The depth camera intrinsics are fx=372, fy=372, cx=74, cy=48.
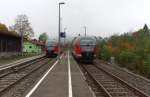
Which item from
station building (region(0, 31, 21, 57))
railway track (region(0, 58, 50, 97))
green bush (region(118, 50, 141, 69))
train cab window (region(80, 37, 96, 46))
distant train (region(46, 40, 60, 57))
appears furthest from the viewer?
distant train (region(46, 40, 60, 57))

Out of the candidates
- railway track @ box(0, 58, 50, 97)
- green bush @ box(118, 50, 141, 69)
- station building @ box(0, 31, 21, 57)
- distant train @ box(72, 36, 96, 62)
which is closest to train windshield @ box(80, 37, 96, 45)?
distant train @ box(72, 36, 96, 62)

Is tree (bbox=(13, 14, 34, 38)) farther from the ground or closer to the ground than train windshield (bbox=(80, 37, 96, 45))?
farther from the ground

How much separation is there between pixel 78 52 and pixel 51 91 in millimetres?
Answer: 26331

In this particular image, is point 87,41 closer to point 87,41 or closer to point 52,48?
point 87,41

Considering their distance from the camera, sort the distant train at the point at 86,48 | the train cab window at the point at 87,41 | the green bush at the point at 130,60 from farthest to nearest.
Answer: the train cab window at the point at 87,41
the distant train at the point at 86,48
the green bush at the point at 130,60

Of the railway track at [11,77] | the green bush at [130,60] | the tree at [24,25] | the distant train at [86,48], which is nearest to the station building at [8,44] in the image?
the distant train at [86,48]

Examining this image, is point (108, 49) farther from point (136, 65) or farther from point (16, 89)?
point (16, 89)

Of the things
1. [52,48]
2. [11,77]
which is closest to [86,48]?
[11,77]

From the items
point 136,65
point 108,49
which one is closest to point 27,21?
point 108,49

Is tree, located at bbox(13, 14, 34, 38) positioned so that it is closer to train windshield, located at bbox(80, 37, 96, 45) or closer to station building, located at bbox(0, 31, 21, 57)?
station building, located at bbox(0, 31, 21, 57)

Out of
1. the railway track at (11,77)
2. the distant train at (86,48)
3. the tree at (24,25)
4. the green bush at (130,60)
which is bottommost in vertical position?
the railway track at (11,77)

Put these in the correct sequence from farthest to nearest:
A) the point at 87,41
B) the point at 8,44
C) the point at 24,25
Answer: the point at 24,25, the point at 8,44, the point at 87,41

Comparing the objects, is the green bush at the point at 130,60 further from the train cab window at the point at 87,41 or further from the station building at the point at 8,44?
the station building at the point at 8,44

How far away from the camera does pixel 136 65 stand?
103 ft
